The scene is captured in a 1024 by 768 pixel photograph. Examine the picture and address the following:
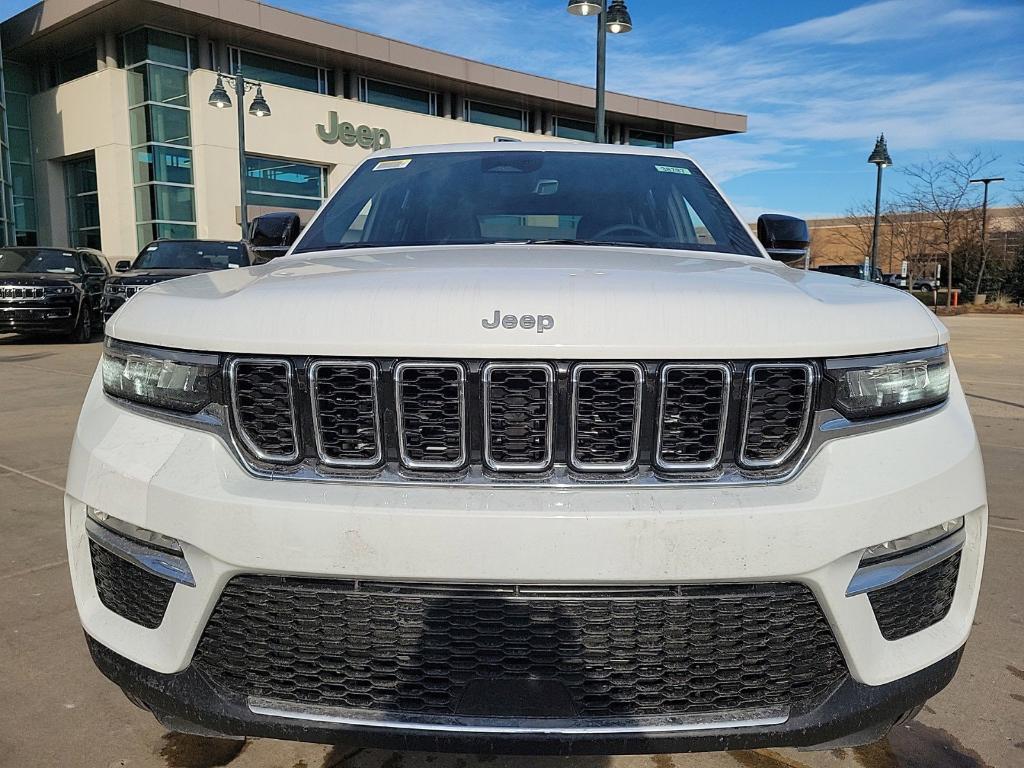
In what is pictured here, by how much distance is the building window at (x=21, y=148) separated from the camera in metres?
27.6

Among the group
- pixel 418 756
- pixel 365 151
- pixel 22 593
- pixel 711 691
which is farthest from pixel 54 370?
pixel 365 151

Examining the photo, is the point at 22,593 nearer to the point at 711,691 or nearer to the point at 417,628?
the point at 417,628

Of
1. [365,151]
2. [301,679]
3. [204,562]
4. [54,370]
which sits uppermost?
[365,151]

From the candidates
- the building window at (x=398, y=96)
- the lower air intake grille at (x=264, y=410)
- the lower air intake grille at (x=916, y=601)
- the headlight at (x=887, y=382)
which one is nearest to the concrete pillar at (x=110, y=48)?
the building window at (x=398, y=96)

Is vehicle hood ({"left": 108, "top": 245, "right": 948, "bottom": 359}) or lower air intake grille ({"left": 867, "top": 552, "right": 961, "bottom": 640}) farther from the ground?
vehicle hood ({"left": 108, "top": 245, "right": 948, "bottom": 359})

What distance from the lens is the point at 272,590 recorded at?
147 cm

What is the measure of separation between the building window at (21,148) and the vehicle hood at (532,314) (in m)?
31.0

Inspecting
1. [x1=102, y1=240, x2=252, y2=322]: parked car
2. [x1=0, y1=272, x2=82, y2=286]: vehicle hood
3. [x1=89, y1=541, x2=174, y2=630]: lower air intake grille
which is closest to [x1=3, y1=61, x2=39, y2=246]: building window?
[x1=0, y1=272, x2=82, y2=286]: vehicle hood

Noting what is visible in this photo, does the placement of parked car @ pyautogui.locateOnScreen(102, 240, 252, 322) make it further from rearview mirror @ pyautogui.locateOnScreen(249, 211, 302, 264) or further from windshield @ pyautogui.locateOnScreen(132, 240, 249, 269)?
rearview mirror @ pyautogui.locateOnScreen(249, 211, 302, 264)

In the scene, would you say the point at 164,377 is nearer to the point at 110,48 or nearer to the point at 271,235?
the point at 271,235

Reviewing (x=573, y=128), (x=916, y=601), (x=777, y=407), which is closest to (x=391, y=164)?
(x=777, y=407)

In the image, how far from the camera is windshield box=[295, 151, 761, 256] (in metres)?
2.74

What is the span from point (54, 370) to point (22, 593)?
7.67 metres

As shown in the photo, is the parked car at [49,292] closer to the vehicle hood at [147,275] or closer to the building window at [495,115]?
the vehicle hood at [147,275]
